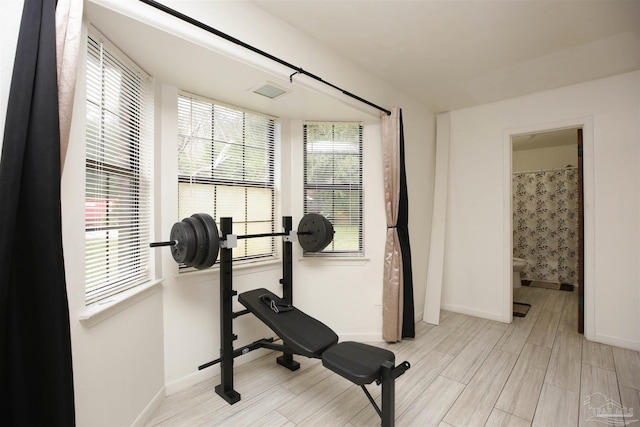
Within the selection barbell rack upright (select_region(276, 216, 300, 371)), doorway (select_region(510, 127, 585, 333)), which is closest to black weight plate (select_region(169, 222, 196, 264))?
barbell rack upright (select_region(276, 216, 300, 371))

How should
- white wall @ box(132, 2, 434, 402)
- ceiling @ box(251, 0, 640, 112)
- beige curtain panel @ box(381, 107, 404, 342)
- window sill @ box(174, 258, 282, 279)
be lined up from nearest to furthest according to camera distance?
ceiling @ box(251, 0, 640, 112) < white wall @ box(132, 2, 434, 402) < window sill @ box(174, 258, 282, 279) < beige curtain panel @ box(381, 107, 404, 342)

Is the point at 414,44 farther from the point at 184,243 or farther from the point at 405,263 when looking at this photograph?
the point at 184,243

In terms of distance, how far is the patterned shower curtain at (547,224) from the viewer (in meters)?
4.60

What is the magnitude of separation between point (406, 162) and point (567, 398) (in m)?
2.39

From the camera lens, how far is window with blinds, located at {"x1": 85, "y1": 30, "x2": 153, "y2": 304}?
58.7 inches

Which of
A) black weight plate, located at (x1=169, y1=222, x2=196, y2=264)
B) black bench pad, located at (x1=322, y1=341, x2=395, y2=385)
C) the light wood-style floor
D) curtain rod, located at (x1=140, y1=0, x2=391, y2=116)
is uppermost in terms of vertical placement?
curtain rod, located at (x1=140, y1=0, x2=391, y2=116)

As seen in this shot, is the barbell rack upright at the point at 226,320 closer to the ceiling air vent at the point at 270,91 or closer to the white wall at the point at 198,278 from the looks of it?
the white wall at the point at 198,278

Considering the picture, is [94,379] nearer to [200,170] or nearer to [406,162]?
[200,170]

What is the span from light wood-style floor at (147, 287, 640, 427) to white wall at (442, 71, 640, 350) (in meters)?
0.58

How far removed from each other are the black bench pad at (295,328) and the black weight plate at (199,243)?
1.91 feet

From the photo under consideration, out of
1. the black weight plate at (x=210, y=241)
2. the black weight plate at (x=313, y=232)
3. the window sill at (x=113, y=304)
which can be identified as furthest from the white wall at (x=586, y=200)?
the window sill at (x=113, y=304)

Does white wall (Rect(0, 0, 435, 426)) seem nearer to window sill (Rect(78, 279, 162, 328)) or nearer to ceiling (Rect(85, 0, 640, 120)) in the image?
window sill (Rect(78, 279, 162, 328))

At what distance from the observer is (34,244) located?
102 centimetres

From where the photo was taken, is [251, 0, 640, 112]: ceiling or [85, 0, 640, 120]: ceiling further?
[251, 0, 640, 112]: ceiling
